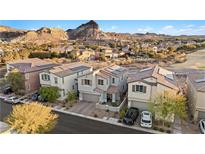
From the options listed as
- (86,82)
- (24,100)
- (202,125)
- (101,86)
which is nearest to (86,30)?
(86,82)

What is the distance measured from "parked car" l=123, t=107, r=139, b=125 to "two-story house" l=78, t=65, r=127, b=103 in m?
1.76

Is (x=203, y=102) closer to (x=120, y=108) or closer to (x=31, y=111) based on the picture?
(x=120, y=108)

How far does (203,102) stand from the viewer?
372 inches

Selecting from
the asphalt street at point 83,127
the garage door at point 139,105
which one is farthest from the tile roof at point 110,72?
the asphalt street at point 83,127

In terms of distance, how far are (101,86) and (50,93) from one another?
3256 millimetres

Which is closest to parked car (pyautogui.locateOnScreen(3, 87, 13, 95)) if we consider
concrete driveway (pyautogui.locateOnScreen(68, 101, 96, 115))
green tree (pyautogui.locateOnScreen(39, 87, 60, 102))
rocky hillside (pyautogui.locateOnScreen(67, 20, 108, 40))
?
green tree (pyautogui.locateOnScreen(39, 87, 60, 102))

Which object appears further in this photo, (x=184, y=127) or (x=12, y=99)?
(x=12, y=99)

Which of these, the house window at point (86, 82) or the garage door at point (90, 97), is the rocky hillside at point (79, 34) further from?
the garage door at point (90, 97)

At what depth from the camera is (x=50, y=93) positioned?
12289mm

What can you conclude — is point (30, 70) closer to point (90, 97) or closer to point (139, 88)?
point (90, 97)
